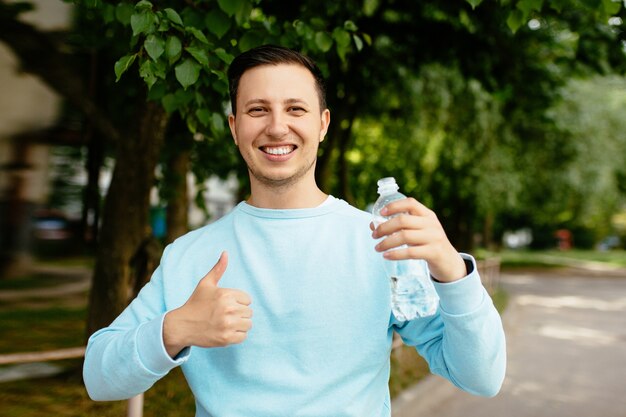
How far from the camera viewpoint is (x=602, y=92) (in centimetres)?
2081

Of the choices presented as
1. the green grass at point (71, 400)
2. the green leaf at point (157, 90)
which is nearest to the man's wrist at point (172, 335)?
the green leaf at point (157, 90)

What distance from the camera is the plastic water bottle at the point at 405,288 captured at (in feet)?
5.71

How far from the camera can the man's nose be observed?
1.81 meters

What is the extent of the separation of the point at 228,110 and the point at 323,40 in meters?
2.52

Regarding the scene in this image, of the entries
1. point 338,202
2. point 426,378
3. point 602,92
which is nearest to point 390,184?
point 338,202

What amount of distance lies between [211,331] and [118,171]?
4067 millimetres

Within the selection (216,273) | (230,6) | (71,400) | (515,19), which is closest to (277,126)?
(216,273)

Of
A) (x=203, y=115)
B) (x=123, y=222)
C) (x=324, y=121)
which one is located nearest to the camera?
(x=324, y=121)

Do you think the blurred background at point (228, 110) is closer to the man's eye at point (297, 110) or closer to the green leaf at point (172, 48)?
Result: the green leaf at point (172, 48)

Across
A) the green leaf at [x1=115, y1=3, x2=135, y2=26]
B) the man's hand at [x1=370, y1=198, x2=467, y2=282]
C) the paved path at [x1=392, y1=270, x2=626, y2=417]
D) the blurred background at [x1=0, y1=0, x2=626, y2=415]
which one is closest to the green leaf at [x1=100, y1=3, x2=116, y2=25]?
the blurred background at [x1=0, y1=0, x2=626, y2=415]

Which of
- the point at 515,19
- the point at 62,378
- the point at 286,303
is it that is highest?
the point at 515,19

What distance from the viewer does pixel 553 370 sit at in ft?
27.2

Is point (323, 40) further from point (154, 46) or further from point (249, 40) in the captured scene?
point (154, 46)

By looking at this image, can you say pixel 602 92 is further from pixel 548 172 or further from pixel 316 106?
pixel 316 106
